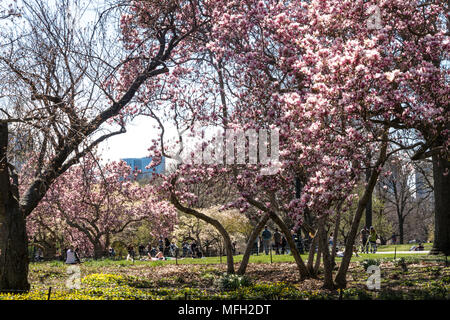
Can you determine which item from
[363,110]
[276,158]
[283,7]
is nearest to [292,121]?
[276,158]

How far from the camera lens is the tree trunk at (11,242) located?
11.0 m

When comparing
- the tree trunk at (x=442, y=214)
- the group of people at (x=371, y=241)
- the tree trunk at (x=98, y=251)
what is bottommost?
the tree trunk at (x=98, y=251)

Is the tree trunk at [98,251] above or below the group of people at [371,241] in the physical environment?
below

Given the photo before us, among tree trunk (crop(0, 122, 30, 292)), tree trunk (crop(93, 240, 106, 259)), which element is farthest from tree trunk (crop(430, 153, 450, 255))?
tree trunk (crop(93, 240, 106, 259))

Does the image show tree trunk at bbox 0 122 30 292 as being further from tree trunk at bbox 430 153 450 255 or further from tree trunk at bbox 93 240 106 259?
tree trunk at bbox 93 240 106 259

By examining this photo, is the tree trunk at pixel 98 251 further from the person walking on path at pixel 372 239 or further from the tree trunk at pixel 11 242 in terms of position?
the tree trunk at pixel 11 242

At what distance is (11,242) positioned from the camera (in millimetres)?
11086

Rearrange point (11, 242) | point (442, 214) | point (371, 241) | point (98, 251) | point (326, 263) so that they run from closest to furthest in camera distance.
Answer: point (11, 242)
point (326, 263)
point (442, 214)
point (371, 241)
point (98, 251)

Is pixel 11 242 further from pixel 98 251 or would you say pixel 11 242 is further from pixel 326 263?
pixel 98 251

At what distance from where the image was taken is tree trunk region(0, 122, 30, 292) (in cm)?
1099

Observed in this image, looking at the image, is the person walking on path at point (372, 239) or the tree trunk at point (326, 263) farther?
the person walking on path at point (372, 239)

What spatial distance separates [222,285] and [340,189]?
4.15 m

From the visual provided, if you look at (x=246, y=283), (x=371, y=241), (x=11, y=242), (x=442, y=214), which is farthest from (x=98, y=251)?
(x=442, y=214)

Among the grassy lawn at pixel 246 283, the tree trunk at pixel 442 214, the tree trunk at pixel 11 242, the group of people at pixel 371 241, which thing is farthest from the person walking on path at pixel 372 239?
the tree trunk at pixel 11 242
